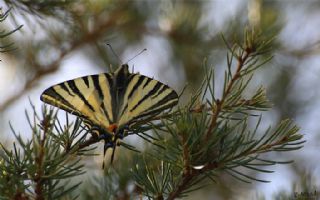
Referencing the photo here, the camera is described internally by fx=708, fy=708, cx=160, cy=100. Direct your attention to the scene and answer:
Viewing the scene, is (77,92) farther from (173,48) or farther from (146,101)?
(173,48)

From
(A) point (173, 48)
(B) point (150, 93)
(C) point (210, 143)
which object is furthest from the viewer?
(A) point (173, 48)

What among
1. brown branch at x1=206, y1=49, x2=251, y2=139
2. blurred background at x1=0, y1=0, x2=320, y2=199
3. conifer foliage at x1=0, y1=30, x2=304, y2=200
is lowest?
conifer foliage at x1=0, y1=30, x2=304, y2=200

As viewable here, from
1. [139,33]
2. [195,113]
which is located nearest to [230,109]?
[195,113]

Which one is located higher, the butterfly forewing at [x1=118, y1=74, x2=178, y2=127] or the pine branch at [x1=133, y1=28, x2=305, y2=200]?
the butterfly forewing at [x1=118, y1=74, x2=178, y2=127]

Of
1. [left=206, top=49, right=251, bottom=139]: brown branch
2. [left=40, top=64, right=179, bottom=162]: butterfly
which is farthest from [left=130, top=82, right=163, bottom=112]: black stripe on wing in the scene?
[left=206, top=49, right=251, bottom=139]: brown branch

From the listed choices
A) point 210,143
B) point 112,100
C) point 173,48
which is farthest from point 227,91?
point 173,48

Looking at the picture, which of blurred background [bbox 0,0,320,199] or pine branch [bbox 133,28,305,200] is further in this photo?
blurred background [bbox 0,0,320,199]

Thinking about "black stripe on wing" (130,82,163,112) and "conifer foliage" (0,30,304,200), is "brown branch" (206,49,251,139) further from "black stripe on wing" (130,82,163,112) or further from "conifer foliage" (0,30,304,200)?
"black stripe on wing" (130,82,163,112)

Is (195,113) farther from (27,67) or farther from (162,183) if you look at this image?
(27,67)
